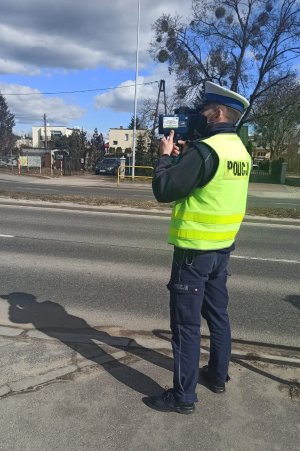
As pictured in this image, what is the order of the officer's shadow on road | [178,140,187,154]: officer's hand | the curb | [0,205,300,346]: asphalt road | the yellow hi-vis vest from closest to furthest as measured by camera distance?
the yellow hi-vis vest < [178,140,187,154]: officer's hand < the officer's shadow on road < [0,205,300,346]: asphalt road < the curb

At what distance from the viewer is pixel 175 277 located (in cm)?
282

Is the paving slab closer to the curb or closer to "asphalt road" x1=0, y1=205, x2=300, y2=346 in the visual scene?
"asphalt road" x1=0, y1=205, x2=300, y2=346

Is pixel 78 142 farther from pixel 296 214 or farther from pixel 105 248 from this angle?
pixel 105 248

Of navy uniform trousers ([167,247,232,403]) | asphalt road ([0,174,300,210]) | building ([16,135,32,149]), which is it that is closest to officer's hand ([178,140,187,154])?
navy uniform trousers ([167,247,232,403])

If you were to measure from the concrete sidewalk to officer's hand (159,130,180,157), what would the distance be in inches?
65.0

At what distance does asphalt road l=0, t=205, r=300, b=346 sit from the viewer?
4770mm

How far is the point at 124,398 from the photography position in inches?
118

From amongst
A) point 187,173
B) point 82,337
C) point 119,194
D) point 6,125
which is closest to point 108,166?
point 119,194

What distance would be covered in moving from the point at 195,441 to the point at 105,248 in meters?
5.47

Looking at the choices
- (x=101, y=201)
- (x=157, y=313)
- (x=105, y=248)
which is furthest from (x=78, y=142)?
(x=157, y=313)

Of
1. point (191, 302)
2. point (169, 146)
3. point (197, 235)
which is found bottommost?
point (191, 302)

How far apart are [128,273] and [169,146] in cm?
374

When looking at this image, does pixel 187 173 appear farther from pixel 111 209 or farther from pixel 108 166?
Answer: pixel 108 166

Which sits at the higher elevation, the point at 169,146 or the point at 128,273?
the point at 169,146
